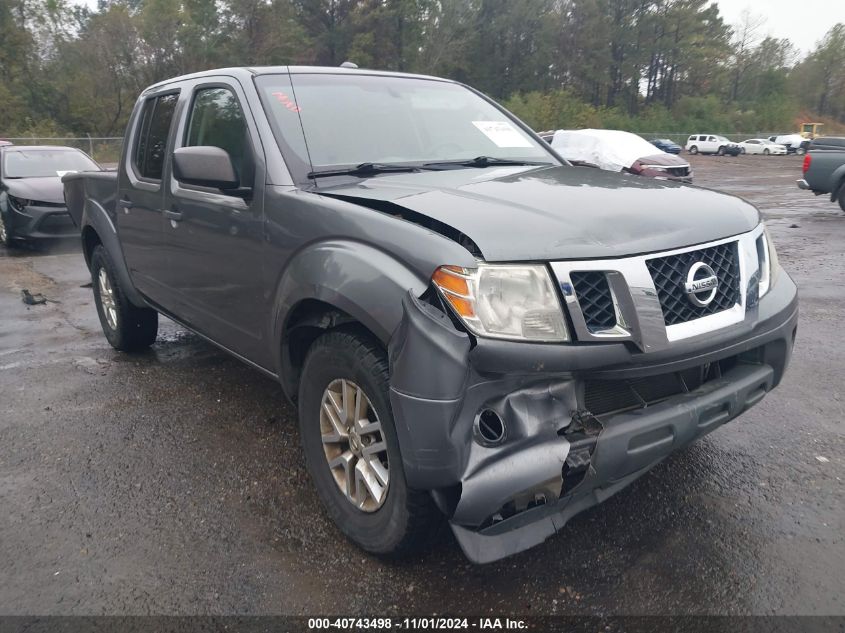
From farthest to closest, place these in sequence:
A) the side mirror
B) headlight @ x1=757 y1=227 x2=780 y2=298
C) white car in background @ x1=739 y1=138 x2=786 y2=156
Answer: white car in background @ x1=739 y1=138 x2=786 y2=156 < the side mirror < headlight @ x1=757 y1=227 x2=780 y2=298

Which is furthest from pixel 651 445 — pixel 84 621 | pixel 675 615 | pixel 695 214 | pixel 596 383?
pixel 84 621

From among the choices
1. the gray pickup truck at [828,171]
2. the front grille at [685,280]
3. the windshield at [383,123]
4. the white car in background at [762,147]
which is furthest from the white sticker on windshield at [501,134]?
the white car in background at [762,147]

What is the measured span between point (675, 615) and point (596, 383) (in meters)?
0.84

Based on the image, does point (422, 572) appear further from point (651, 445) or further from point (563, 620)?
point (651, 445)

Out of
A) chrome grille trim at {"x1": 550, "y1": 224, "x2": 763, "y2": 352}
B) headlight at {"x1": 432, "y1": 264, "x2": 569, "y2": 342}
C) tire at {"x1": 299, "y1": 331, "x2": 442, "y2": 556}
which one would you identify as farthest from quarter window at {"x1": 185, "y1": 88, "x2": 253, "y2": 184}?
chrome grille trim at {"x1": 550, "y1": 224, "x2": 763, "y2": 352}

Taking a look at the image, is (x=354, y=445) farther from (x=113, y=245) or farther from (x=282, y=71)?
(x=113, y=245)

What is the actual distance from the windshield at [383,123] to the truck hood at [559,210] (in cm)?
30

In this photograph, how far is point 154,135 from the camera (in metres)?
4.38

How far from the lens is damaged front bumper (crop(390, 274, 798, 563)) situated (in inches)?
84.3

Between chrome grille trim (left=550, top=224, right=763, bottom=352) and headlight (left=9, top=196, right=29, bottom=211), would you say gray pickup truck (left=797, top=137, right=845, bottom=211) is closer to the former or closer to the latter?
chrome grille trim (left=550, top=224, right=763, bottom=352)

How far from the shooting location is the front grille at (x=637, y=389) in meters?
2.38

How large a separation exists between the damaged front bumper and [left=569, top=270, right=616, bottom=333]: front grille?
0.26 feet

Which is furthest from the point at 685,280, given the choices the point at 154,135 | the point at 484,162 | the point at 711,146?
the point at 711,146

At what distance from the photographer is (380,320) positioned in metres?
2.33
